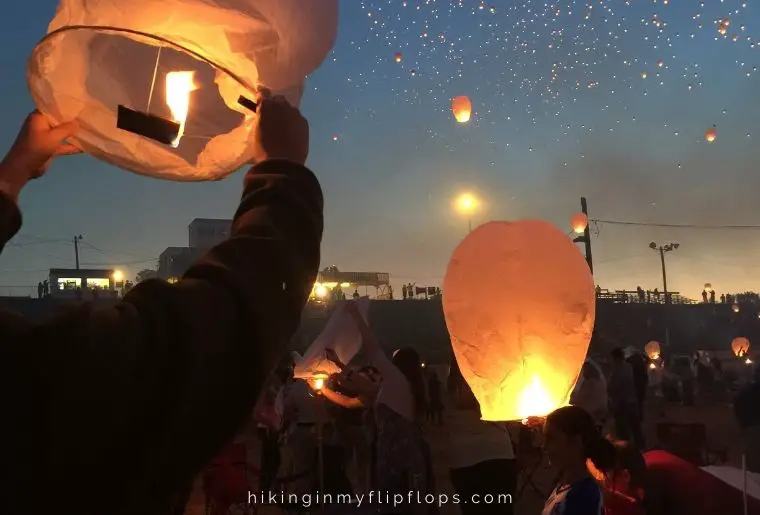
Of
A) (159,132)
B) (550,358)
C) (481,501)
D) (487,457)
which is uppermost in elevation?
(159,132)

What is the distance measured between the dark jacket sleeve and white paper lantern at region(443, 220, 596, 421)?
2.96 meters

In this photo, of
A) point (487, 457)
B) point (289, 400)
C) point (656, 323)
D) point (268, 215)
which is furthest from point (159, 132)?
point (656, 323)

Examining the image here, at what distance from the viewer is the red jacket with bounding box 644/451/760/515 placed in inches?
173

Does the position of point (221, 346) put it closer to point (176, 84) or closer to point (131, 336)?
point (131, 336)

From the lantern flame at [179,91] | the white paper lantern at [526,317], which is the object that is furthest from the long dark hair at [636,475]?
the lantern flame at [179,91]

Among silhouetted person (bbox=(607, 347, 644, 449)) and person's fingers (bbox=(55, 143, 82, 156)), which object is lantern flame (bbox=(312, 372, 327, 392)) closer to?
silhouetted person (bbox=(607, 347, 644, 449))

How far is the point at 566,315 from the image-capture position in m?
3.59

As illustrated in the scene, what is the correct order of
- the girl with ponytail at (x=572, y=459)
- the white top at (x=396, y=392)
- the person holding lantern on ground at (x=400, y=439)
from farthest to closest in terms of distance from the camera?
the white top at (x=396, y=392) → the person holding lantern on ground at (x=400, y=439) → the girl with ponytail at (x=572, y=459)

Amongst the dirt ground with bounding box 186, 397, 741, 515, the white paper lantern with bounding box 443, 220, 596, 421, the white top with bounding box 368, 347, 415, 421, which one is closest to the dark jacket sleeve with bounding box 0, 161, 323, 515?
the white paper lantern with bounding box 443, 220, 596, 421

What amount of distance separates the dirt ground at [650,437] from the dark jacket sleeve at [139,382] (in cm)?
704

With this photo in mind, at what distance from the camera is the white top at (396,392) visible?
16.4ft

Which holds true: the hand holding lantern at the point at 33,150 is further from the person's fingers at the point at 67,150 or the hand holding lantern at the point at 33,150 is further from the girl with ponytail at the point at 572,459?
the girl with ponytail at the point at 572,459

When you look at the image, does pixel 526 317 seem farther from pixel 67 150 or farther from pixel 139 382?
pixel 139 382

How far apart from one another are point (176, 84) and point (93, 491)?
0.99 meters
